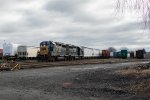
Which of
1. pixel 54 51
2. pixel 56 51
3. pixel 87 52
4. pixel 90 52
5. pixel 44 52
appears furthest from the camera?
pixel 90 52

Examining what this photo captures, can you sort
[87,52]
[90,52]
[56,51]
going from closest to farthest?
1. [56,51]
2. [87,52]
3. [90,52]

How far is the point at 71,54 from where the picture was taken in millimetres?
70312

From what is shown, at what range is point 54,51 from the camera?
62.9 metres

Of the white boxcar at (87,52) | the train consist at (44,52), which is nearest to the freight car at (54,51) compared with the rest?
the train consist at (44,52)

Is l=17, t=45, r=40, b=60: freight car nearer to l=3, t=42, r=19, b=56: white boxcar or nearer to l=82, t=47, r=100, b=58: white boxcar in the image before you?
l=3, t=42, r=19, b=56: white boxcar

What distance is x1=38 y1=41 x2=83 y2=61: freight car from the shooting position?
63.0 meters

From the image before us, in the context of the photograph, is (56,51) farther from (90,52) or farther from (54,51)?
(90,52)

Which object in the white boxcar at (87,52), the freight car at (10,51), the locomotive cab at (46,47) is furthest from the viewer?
the white boxcar at (87,52)

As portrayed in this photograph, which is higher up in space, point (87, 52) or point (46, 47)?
point (46, 47)

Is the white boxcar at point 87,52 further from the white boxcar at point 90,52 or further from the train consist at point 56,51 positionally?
the train consist at point 56,51

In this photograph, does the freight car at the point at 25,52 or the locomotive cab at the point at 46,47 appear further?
the freight car at the point at 25,52

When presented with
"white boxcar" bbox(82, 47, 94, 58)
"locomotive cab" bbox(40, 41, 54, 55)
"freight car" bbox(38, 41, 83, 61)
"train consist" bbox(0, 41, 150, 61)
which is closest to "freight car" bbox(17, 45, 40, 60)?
"train consist" bbox(0, 41, 150, 61)

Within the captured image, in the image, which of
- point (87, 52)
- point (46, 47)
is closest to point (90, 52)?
point (87, 52)

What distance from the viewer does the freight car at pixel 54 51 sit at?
63031mm
